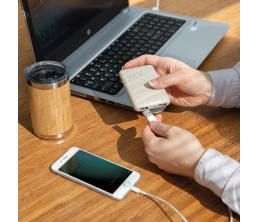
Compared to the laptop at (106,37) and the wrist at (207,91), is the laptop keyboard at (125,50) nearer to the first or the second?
the laptop at (106,37)

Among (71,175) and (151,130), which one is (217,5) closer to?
(151,130)

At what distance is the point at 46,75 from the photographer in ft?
3.23

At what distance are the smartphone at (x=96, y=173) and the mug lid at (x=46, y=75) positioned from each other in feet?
0.49

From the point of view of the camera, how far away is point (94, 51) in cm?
127

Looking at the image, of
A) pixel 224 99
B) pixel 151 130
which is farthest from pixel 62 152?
pixel 224 99

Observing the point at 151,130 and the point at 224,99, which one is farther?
the point at 224,99

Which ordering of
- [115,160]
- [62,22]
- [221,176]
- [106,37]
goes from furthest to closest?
1. [106,37]
2. [62,22]
3. [115,160]
4. [221,176]

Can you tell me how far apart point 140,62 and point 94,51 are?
18cm

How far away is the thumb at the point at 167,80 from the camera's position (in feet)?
3.38

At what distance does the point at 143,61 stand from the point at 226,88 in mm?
210

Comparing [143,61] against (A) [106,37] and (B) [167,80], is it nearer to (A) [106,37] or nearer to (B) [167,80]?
(B) [167,80]

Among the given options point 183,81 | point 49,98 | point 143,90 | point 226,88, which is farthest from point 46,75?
point 226,88

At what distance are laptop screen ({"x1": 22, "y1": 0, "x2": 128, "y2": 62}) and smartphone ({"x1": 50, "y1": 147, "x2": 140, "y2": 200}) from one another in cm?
29

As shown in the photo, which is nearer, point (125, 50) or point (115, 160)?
point (115, 160)
